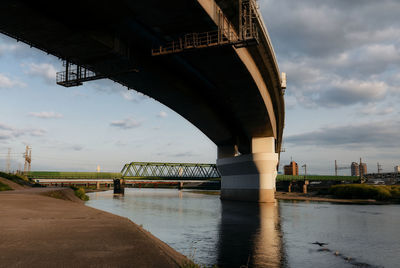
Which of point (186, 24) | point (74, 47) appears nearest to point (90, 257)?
point (186, 24)

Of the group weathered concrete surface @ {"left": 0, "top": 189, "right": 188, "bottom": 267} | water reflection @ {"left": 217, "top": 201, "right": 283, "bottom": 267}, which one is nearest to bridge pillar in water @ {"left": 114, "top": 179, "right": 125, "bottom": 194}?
water reflection @ {"left": 217, "top": 201, "right": 283, "bottom": 267}

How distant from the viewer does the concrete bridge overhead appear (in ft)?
84.3

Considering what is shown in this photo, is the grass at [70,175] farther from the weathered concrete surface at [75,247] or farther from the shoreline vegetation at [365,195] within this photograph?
the weathered concrete surface at [75,247]

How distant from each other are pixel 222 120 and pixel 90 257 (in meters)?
56.2

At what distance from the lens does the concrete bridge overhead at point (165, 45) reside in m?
25.7

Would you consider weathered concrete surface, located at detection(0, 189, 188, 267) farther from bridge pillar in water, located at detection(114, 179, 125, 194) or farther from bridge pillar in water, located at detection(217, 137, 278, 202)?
bridge pillar in water, located at detection(114, 179, 125, 194)

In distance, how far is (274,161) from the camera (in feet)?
223

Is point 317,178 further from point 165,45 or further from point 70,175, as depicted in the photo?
point 165,45

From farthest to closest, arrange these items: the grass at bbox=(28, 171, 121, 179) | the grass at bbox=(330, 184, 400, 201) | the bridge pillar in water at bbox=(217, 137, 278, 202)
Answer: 1. the grass at bbox=(28, 171, 121, 179)
2. the grass at bbox=(330, 184, 400, 201)
3. the bridge pillar in water at bbox=(217, 137, 278, 202)

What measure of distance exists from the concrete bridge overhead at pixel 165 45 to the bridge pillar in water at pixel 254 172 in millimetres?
10478

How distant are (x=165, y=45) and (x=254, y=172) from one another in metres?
44.1

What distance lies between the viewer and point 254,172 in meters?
70.9

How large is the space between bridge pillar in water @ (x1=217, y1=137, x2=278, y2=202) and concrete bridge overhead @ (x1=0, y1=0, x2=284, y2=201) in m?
10.5

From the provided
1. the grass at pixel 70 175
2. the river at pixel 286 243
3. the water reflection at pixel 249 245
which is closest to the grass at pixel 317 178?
the grass at pixel 70 175
